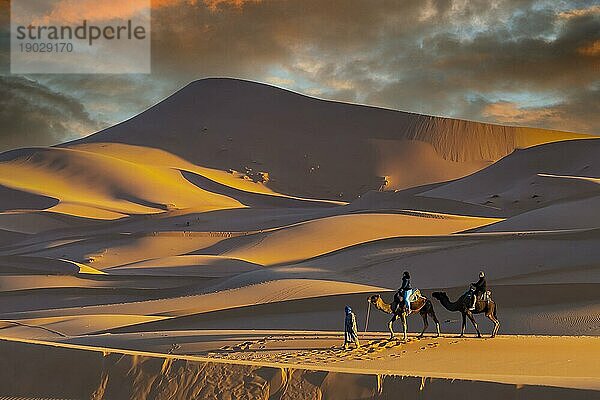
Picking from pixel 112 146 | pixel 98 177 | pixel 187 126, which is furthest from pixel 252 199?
pixel 187 126

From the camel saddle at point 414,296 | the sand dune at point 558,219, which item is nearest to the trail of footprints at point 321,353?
the camel saddle at point 414,296

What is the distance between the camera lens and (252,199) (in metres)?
79.9

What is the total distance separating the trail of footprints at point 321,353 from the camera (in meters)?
13.2

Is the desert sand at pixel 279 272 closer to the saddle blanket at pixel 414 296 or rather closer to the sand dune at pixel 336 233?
the sand dune at pixel 336 233

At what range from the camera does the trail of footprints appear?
13.2 m

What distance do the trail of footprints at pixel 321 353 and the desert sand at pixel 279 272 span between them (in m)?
0.07

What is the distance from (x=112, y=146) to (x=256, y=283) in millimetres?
80241

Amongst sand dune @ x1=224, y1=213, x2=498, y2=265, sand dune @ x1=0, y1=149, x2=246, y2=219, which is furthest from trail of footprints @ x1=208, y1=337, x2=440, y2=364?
sand dune @ x1=0, y1=149, x2=246, y2=219

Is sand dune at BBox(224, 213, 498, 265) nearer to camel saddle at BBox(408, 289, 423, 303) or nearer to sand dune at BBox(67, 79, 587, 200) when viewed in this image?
camel saddle at BBox(408, 289, 423, 303)

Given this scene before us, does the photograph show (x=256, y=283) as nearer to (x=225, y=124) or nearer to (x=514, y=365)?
(x=514, y=365)

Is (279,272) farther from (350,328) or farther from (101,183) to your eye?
(101,183)

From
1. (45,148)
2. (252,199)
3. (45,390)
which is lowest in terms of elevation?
(45,390)

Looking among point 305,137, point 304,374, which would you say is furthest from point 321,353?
point 305,137

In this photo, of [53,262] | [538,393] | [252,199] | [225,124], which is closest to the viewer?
[538,393]
